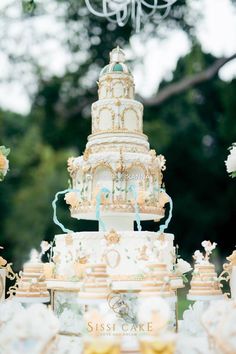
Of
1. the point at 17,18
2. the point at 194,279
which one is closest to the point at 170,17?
the point at 17,18

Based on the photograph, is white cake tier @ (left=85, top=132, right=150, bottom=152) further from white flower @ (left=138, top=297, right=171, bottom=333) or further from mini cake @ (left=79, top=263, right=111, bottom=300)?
white flower @ (left=138, top=297, right=171, bottom=333)

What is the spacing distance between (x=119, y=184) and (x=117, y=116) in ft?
3.07

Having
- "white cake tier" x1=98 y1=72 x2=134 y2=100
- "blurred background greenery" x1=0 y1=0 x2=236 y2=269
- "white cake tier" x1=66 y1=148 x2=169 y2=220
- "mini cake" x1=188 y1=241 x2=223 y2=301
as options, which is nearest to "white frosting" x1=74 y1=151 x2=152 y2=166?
"white cake tier" x1=66 y1=148 x2=169 y2=220

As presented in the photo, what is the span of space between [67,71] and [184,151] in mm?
5908

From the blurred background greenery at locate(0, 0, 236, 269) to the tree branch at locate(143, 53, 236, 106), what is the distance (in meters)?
0.21

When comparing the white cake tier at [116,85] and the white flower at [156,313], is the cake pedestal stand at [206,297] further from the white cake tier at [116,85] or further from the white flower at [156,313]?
the white cake tier at [116,85]

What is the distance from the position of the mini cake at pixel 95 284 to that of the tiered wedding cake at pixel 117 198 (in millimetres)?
213

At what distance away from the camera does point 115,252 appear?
21.8 ft

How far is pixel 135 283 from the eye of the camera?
21.0ft

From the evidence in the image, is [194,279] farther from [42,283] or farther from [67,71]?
[67,71]

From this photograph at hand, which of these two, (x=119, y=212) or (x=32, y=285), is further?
(x=119, y=212)

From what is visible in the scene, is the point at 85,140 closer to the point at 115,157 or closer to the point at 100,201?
the point at 115,157

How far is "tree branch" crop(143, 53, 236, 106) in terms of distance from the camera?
641 inches

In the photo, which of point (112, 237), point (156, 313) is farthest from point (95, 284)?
point (156, 313)
